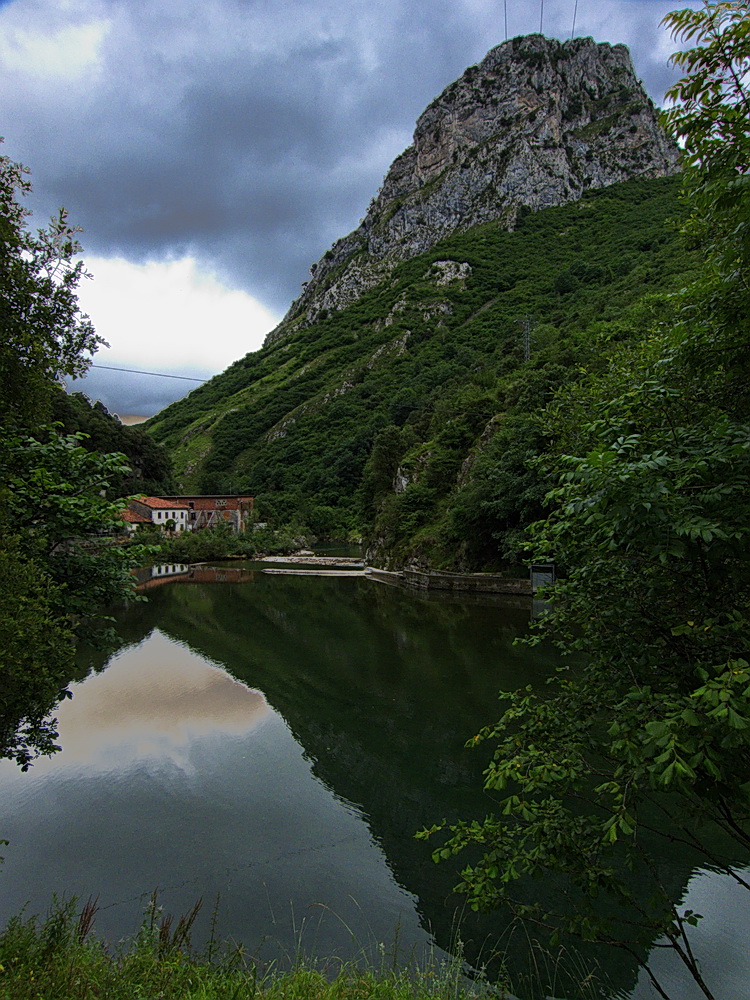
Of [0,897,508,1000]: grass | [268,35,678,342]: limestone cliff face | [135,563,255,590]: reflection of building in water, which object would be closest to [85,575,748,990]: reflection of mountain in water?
[0,897,508,1000]: grass

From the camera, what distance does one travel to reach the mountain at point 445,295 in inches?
1811

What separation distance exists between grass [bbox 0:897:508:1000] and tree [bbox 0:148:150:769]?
152 centimetres

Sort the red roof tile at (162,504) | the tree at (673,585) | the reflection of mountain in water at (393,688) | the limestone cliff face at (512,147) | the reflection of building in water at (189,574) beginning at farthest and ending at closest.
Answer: the limestone cliff face at (512,147) < the red roof tile at (162,504) < the reflection of building in water at (189,574) < the reflection of mountain in water at (393,688) < the tree at (673,585)

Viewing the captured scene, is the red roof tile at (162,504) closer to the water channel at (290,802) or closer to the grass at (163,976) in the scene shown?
the water channel at (290,802)

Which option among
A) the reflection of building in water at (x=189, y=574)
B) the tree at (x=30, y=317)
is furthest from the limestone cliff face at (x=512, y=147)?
the tree at (x=30, y=317)

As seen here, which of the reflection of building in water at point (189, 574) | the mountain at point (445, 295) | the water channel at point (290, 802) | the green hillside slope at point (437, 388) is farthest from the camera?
the mountain at point (445, 295)

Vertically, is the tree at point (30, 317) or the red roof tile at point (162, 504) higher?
the tree at point (30, 317)

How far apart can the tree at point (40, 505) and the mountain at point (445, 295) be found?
94.8 ft

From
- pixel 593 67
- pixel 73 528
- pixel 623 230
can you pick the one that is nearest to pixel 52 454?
pixel 73 528

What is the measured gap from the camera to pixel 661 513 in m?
2.51

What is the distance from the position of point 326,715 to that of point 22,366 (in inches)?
392

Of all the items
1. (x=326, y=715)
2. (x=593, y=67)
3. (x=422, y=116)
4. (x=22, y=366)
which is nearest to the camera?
(x=22, y=366)

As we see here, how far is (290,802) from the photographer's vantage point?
8.64 meters

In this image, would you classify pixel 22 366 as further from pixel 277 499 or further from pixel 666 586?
pixel 277 499
